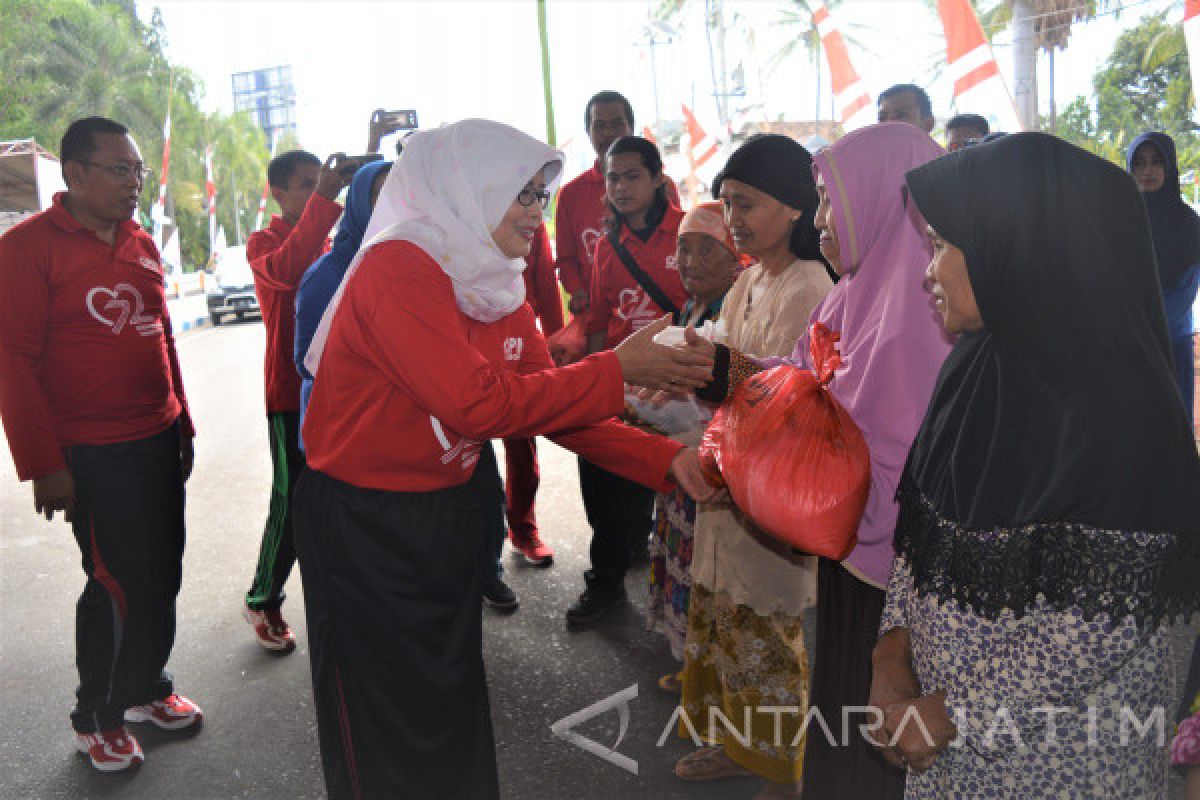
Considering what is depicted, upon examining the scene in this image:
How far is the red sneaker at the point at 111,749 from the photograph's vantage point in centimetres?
287

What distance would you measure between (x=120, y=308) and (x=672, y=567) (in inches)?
85.5

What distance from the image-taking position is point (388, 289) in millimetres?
1770

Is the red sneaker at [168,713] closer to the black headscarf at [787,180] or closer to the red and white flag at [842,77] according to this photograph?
the black headscarf at [787,180]

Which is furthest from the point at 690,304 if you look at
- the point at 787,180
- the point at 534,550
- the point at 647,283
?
the point at 534,550

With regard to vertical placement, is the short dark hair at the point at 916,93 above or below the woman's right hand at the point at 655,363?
above

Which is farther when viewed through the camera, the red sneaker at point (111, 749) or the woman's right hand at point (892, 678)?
the red sneaker at point (111, 749)

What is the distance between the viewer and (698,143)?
13.9 meters

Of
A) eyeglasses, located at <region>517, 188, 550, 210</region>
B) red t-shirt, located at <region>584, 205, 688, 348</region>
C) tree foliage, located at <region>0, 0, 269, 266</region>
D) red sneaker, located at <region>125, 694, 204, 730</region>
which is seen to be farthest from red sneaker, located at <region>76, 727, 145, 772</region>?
tree foliage, located at <region>0, 0, 269, 266</region>

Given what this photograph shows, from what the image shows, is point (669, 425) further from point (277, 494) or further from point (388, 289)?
point (277, 494)

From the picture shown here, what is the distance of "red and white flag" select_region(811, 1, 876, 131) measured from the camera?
293 inches

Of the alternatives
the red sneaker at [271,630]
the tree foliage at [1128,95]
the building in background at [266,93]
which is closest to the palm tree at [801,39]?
the tree foliage at [1128,95]

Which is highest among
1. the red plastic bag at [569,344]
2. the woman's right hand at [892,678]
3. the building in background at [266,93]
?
the building in background at [266,93]

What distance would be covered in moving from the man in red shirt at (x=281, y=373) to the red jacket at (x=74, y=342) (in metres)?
0.51

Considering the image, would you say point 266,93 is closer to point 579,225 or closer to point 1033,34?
point 1033,34
